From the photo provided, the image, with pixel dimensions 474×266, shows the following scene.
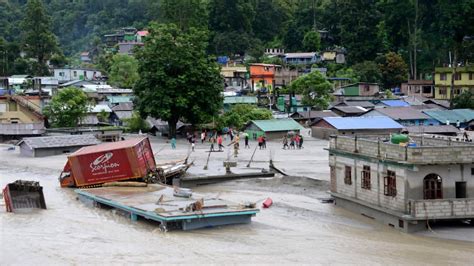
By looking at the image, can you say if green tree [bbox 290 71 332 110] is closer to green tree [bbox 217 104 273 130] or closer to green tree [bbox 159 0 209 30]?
green tree [bbox 217 104 273 130]

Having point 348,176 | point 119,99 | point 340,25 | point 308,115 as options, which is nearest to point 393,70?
point 340,25

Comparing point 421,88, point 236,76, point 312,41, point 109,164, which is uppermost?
point 312,41

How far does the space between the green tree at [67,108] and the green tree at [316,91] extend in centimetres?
1862

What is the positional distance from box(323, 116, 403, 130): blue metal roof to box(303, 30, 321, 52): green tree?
40.1m

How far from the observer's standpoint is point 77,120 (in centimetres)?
5741

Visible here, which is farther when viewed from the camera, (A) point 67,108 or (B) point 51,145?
(A) point 67,108

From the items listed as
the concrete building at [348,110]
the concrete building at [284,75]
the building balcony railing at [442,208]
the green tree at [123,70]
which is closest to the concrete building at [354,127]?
the concrete building at [348,110]

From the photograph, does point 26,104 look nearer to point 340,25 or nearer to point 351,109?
point 351,109

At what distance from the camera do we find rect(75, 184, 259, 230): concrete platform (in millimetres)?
23031

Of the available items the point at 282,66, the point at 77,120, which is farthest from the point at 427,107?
the point at 77,120

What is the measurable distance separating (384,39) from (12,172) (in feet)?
187

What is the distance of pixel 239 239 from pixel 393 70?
62113 mm

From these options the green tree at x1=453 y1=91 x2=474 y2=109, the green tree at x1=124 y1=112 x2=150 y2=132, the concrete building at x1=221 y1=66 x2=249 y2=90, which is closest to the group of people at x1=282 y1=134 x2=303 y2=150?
the green tree at x1=124 y1=112 x2=150 y2=132

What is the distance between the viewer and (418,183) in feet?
75.0
